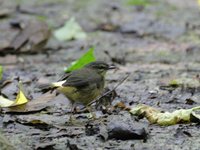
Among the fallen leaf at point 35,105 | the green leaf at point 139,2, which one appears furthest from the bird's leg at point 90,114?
the green leaf at point 139,2

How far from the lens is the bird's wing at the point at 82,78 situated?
5164 mm

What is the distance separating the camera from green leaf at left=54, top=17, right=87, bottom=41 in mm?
8680

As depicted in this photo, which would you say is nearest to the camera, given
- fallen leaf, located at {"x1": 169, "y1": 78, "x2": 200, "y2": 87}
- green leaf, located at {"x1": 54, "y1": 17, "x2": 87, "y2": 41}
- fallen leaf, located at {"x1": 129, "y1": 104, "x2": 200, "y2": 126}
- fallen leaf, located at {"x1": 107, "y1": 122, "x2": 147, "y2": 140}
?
fallen leaf, located at {"x1": 107, "y1": 122, "x2": 147, "y2": 140}

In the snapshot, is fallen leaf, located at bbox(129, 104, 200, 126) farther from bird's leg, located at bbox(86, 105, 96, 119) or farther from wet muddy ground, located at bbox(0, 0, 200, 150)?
bird's leg, located at bbox(86, 105, 96, 119)

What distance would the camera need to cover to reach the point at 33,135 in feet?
14.3

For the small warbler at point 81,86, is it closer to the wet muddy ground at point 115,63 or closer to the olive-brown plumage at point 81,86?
the olive-brown plumage at point 81,86

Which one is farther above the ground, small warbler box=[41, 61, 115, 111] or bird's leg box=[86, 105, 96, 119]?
small warbler box=[41, 61, 115, 111]

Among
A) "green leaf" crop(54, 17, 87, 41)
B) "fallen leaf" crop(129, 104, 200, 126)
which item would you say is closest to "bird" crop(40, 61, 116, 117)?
"fallen leaf" crop(129, 104, 200, 126)

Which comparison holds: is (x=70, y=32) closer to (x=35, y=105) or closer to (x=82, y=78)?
(x=82, y=78)

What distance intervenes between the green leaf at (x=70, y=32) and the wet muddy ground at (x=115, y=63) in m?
0.16

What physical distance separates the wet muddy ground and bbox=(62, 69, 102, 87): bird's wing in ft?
0.88

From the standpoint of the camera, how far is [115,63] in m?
7.44

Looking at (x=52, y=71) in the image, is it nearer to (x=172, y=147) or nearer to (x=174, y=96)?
(x=174, y=96)

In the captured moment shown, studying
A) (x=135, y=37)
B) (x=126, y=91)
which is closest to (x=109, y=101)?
(x=126, y=91)
